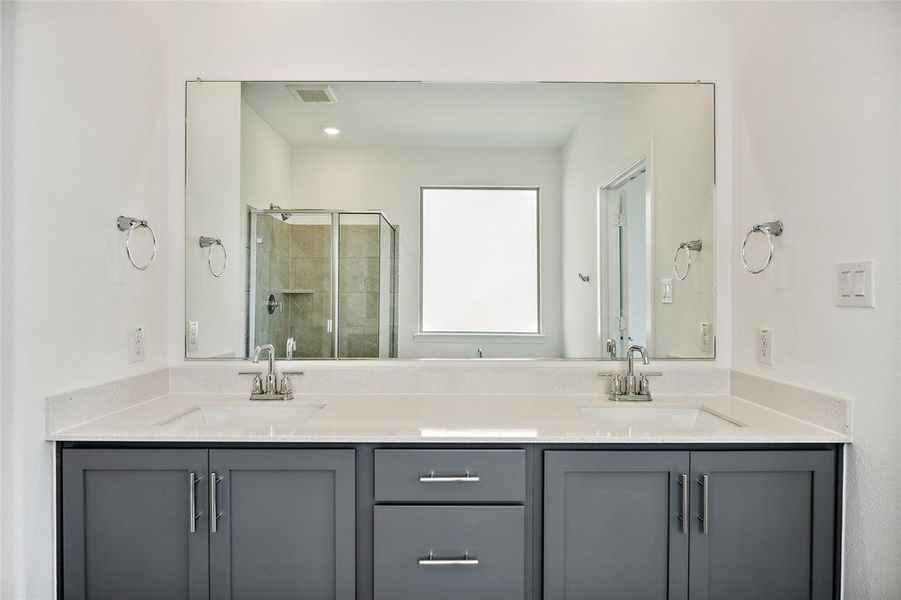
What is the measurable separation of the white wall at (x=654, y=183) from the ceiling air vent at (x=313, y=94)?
94 centimetres

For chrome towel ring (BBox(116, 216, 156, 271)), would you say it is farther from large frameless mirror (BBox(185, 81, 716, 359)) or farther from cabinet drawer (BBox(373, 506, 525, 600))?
cabinet drawer (BBox(373, 506, 525, 600))

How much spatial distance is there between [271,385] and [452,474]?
88 cm

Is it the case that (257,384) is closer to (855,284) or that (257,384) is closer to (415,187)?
(415,187)

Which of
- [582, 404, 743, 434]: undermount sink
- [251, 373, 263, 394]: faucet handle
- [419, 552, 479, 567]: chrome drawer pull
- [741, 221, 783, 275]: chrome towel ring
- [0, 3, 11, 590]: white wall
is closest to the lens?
[0, 3, 11, 590]: white wall

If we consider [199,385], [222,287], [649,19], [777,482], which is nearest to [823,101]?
[649,19]

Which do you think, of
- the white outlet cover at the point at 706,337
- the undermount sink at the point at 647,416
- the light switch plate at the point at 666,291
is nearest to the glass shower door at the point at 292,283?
the undermount sink at the point at 647,416

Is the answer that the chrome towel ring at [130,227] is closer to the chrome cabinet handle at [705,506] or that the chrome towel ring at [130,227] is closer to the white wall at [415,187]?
the white wall at [415,187]

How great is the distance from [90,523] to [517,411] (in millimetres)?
1277

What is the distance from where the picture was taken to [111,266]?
1.65 m

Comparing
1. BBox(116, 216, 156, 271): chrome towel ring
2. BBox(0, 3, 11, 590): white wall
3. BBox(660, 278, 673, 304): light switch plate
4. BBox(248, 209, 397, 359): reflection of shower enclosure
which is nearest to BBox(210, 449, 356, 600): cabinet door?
BBox(0, 3, 11, 590): white wall

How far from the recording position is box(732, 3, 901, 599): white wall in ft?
4.20

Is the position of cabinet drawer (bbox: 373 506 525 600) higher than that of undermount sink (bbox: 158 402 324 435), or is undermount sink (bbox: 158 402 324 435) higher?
undermount sink (bbox: 158 402 324 435)

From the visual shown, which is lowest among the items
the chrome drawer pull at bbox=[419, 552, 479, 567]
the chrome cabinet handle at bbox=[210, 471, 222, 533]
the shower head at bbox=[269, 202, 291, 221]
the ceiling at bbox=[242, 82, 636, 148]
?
the chrome drawer pull at bbox=[419, 552, 479, 567]

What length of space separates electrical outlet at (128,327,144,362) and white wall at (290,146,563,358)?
0.70 meters
